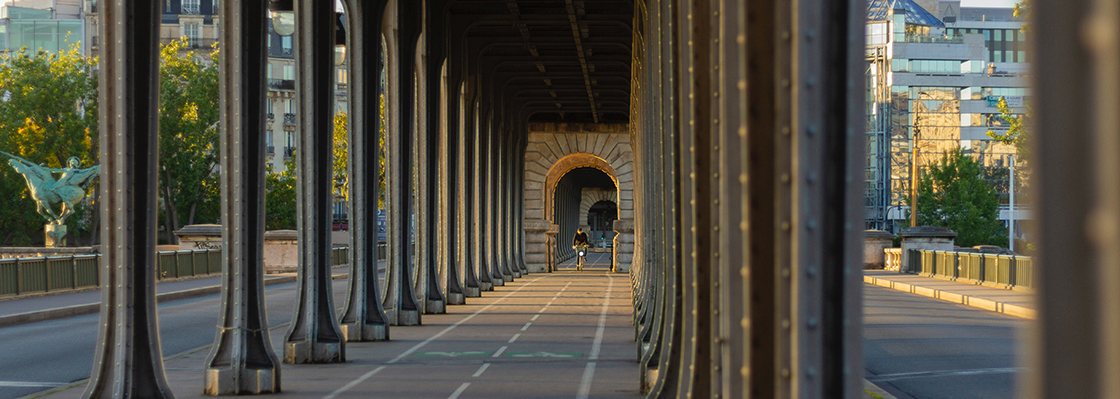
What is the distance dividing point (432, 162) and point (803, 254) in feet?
71.1

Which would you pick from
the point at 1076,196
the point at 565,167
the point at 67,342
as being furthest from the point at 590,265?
the point at 1076,196

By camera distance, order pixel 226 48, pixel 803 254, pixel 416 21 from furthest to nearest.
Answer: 1. pixel 416 21
2. pixel 226 48
3. pixel 803 254

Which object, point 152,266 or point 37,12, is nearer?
point 152,266

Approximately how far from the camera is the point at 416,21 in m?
22.5

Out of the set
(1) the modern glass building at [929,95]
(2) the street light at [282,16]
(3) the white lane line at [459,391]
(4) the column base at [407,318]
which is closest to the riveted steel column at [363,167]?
(2) the street light at [282,16]

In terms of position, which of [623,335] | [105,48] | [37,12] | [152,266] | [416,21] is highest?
[37,12]

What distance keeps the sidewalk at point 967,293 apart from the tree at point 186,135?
1784 inches

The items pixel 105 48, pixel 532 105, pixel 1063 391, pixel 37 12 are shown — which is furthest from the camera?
pixel 37 12

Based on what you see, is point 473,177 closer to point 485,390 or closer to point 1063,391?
point 485,390

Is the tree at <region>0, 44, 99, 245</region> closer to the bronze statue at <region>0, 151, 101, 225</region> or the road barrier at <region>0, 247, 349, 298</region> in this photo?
the bronze statue at <region>0, 151, 101, 225</region>

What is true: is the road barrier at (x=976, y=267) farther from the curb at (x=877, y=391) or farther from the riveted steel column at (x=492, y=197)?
the riveted steel column at (x=492, y=197)

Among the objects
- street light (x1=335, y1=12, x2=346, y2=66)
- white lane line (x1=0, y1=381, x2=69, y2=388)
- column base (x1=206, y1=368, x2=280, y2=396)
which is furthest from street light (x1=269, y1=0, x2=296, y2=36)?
column base (x1=206, y1=368, x2=280, y2=396)

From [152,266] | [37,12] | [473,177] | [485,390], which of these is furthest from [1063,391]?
[37,12]

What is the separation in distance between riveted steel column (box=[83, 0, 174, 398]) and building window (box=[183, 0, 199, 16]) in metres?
87.1
